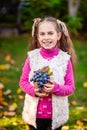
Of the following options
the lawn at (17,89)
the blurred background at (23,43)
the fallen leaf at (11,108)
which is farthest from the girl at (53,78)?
the fallen leaf at (11,108)

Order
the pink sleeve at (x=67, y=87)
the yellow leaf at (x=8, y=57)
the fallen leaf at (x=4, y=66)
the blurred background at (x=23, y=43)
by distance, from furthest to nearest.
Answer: the yellow leaf at (x=8, y=57) → the fallen leaf at (x=4, y=66) → the blurred background at (x=23, y=43) → the pink sleeve at (x=67, y=87)

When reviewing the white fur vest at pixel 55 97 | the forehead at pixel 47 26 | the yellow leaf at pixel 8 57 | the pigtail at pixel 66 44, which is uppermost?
the forehead at pixel 47 26

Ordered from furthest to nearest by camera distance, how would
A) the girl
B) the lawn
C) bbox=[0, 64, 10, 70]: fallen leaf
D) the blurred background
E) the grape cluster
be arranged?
bbox=[0, 64, 10, 70]: fallen leaf → the blurred background → the lawn → the girl → the grape cluster

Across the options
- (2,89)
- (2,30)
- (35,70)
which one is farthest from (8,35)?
(35,70)

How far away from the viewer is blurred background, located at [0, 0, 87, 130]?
5.99 metres

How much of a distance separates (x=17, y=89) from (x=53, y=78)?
3.02 m

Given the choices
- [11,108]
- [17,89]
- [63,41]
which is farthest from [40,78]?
[17,89]

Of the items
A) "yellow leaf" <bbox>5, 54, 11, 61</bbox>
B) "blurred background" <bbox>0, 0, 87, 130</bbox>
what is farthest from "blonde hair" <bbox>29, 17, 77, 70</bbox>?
"yellow leaf" <bbox>5, 54, 11, 61</bbox>

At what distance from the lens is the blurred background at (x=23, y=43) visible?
5.99m

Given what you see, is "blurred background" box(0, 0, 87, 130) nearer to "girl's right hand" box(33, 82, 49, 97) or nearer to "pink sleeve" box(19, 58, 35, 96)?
"pink sleeve" box(19, 58, 35, 96)

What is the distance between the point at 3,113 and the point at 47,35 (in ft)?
7.16

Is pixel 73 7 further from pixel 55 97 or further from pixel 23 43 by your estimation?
pixel 55 97

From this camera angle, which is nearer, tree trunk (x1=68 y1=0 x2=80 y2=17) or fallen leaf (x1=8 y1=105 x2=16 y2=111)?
fallen leaf (x1=8 y1=105 x2=16 y2=111)

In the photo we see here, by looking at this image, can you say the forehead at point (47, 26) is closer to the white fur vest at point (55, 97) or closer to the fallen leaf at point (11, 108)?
the white fur vest at point (55, 97)
